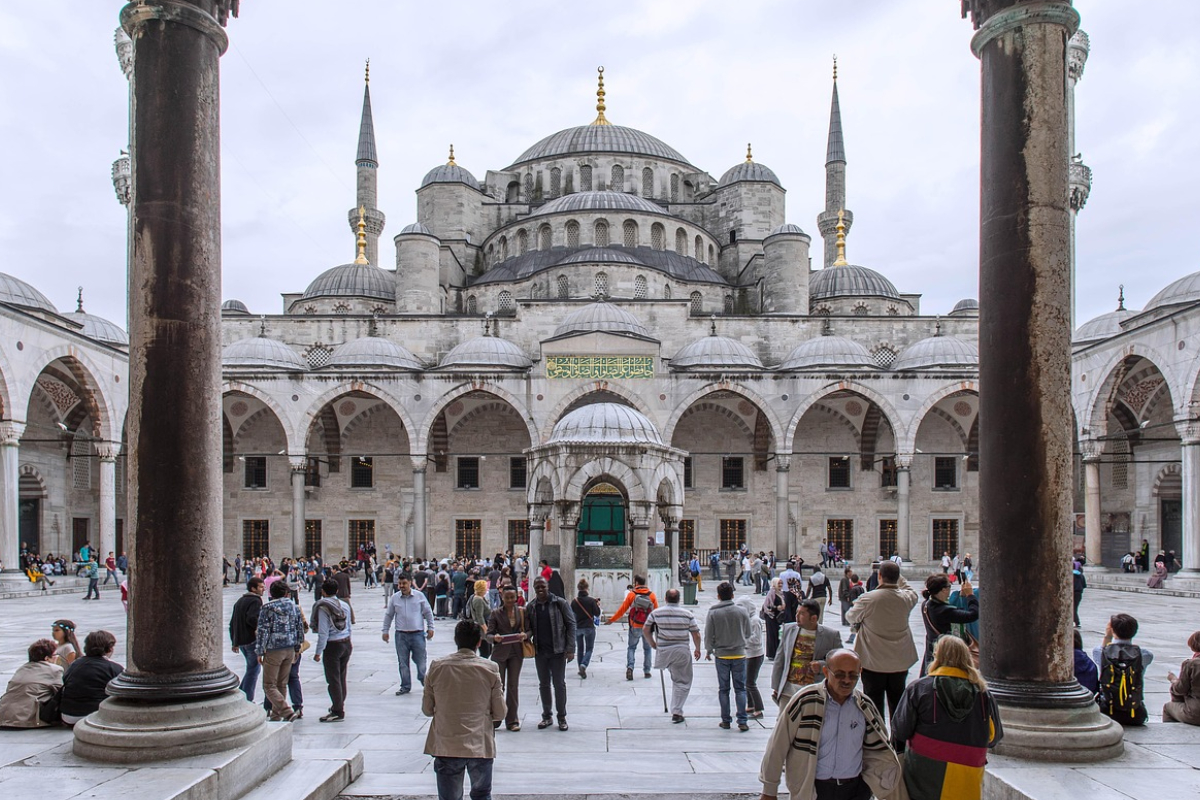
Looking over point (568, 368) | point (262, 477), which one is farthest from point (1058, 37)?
point (262, 477)

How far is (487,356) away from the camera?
25812mm

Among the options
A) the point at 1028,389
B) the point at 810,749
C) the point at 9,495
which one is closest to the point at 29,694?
the point at 810,749

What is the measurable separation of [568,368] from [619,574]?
1198cm

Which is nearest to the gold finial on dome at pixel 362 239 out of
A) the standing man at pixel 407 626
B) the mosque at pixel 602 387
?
the mosque at pixel 602 387

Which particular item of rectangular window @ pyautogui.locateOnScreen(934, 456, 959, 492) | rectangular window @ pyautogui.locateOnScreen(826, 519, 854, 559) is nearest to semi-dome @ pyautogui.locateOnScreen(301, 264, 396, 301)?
rectangular window @ pyautogui.locateOnScreen(826, 519, 854, 559)

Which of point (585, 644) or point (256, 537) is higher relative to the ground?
point (585, 644)

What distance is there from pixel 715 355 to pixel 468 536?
8383mm

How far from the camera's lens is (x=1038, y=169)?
4.61 m

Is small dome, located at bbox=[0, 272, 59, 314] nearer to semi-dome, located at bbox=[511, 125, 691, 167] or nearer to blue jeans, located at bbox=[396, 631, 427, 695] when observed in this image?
semi-dome, located at bbox=[511, 125, 691, 167]

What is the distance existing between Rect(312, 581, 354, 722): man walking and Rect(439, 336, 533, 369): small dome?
18.7 m

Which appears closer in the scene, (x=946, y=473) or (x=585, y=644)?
(x=585, y=644)

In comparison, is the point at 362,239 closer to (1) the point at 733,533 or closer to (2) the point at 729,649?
(1) the point at 733,533

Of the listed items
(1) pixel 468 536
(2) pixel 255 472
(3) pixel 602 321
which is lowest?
(1) pixel 468 536

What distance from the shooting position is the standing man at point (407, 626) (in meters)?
7.81
